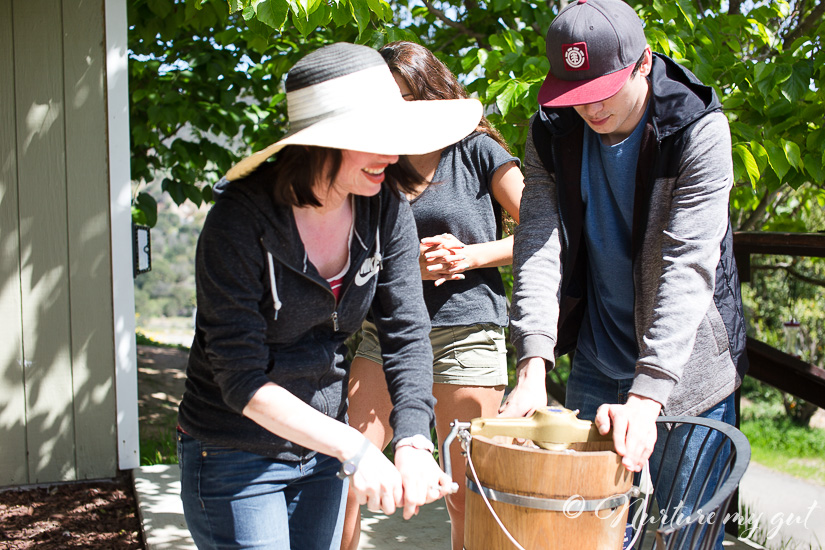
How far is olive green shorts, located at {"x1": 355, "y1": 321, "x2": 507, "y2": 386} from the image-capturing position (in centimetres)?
240

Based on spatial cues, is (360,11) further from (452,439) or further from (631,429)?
(631,429)

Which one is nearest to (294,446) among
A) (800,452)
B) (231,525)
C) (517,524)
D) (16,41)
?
(231,525)

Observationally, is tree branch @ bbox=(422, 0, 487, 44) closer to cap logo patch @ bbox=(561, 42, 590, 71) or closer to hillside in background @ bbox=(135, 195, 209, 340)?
cap logo patch @ bbox=(561, 42, 590, 71)

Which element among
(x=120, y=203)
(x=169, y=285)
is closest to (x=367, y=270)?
(x=120, y=203)

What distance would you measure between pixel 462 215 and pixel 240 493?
3.89ft

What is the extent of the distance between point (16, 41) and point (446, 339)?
8.90 feet

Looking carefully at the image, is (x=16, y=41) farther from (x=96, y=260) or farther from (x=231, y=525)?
(x=231, y=525)

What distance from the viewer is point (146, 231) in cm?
417

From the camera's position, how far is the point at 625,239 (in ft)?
6.39

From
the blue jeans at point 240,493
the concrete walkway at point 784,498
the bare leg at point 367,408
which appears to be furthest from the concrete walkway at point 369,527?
the concrete walkway at point 784,498

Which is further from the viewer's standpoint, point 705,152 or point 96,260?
point 96,260

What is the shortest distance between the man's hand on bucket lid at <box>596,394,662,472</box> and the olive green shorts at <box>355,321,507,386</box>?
86 centimetres

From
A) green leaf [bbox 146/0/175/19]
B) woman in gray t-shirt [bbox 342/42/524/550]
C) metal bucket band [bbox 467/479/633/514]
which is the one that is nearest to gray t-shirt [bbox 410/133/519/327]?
woman in gray t-shirt [bbox 342/42/524/550]

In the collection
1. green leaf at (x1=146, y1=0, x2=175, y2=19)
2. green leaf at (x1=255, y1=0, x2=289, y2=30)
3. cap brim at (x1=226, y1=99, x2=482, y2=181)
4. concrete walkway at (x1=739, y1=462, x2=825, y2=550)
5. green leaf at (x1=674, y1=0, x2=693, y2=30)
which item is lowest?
concrete walkway at (x1=739, y1=462, x2=825, y2=550)
